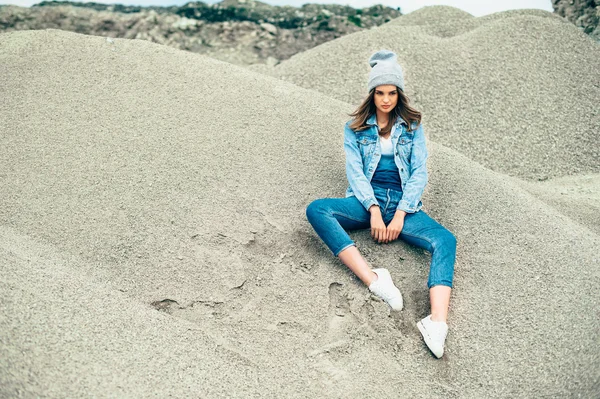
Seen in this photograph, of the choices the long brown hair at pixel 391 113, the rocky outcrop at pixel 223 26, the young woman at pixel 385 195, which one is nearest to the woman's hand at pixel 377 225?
the young woman at pixel 385 195

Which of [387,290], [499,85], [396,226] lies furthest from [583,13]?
[387,290]

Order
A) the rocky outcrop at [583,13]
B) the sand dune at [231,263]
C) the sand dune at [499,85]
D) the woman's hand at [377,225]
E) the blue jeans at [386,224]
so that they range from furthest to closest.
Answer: the rocky outcrop at [583,13]
the sand dune at [499,85]
the woman's hand at [377,225]
the blue jeans at [386,224]
the sand dune at [231,263]

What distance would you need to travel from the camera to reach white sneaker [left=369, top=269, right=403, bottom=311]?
105 inches

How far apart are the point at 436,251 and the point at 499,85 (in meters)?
3.40

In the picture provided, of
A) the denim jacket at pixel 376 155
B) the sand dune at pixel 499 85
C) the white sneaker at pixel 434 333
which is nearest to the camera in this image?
the white sneaker at pixel 434 333

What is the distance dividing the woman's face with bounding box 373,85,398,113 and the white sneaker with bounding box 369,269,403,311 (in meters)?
0.89

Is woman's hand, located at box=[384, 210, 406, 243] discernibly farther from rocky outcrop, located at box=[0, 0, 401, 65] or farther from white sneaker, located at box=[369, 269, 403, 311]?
rocky outcrop, located at box=[0, 0, 401, 65]

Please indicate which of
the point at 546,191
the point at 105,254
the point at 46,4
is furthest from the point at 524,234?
the point at 46,4

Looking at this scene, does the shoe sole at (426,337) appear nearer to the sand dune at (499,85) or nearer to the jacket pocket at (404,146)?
the jacket pocket at (404,146)

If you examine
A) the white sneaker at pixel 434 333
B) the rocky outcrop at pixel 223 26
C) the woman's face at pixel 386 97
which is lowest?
the rocky outcrop at pixel 223 26

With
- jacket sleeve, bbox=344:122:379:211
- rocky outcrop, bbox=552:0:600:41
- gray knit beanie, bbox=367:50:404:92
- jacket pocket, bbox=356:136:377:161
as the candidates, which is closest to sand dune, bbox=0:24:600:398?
jacket sleeve, bbox=344:122:379:211

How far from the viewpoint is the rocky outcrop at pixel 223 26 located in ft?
35.3

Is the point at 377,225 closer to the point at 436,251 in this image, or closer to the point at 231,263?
the point at 436,251

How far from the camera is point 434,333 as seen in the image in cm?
249
